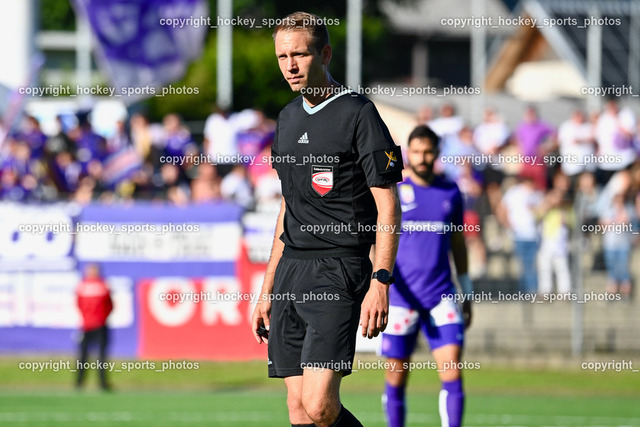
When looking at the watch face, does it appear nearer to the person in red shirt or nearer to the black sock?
the black sock

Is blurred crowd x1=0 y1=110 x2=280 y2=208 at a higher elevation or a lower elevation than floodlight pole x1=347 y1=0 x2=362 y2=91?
lower

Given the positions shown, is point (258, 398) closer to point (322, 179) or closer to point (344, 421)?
point (344, 421)

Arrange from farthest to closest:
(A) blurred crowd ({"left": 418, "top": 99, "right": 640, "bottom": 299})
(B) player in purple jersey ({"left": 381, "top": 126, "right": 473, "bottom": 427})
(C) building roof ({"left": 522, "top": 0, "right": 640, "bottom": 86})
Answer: (C) building roof ({"left": 522, "top": 0, "right": 640, "bottom": 86})
(A) blurred crowd ({"left": 418, "top": 99, "right": 640, "bottom": 299})
(B) player in purple jersey ({"left": 381, "top": 126, "right": 473, "bottom": 427})

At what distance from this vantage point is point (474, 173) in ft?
63.3

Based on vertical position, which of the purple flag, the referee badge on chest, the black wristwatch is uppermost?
the purple flag

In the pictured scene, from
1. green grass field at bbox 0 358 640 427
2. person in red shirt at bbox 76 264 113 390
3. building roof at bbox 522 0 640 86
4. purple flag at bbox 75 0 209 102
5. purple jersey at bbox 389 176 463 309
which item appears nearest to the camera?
purple jersey at bbox 389 176 463 309

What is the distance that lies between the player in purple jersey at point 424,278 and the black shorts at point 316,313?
3.07m

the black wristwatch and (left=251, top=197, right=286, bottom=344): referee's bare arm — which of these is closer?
the black wristwatch

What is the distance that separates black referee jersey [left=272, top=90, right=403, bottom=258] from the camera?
6.74 meters

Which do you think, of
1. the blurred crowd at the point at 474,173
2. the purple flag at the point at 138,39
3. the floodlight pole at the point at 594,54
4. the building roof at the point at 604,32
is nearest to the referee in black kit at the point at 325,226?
the blurred crowd at the point at 474,173

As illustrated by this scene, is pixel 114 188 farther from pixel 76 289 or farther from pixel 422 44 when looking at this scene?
pixel 422 44

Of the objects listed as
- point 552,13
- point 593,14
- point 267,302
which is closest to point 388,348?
point 267,302

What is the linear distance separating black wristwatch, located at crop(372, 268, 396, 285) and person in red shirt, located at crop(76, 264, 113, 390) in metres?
10.7

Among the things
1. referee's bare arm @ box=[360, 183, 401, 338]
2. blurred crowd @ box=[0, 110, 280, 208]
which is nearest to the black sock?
referee's bare arm @ box=[360, 183, 401, 338]
